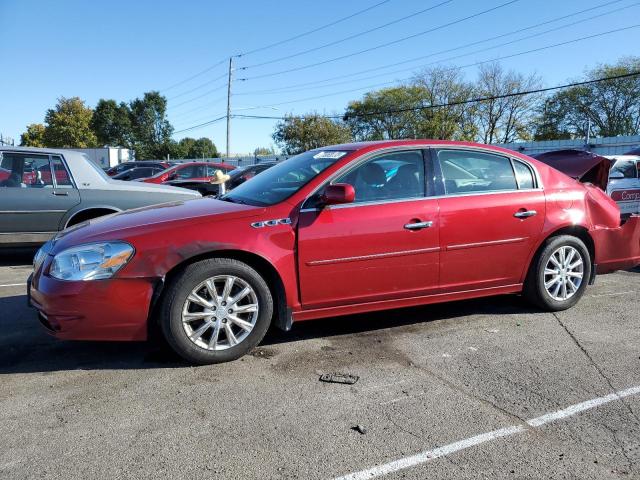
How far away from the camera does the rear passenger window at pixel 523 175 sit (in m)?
4.83

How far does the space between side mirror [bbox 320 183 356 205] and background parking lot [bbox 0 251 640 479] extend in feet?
3.82

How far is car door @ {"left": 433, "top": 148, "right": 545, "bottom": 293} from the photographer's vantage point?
442 cm

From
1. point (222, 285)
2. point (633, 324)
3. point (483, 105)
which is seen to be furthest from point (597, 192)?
point (483, 105)

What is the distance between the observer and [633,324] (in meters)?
4.70

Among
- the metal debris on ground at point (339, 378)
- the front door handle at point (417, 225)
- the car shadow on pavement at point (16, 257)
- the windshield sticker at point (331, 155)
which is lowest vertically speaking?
the metal debris on ground at point (339, 378)

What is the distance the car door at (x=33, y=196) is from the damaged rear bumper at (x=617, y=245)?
646 centimetres

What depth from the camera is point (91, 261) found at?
3.62m

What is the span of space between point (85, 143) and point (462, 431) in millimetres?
77111

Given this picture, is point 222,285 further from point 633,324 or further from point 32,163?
point 32,163

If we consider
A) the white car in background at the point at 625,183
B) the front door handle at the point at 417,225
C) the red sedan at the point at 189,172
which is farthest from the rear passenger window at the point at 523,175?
the red sedan at the point at 189,172

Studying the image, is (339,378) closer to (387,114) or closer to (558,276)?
(558,276)

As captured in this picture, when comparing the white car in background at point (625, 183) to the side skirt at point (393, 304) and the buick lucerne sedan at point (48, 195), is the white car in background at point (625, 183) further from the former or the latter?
the buick lucerne sedan at point (48, 195)

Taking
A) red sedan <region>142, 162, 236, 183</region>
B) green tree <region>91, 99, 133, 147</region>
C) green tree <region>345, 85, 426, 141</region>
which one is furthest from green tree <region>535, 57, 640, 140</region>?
green tree <region>91, 99, 133, 147</region>

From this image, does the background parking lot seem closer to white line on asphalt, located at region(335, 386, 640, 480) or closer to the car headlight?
white line on asphalt, located at region(335, 386, 640, 480)
